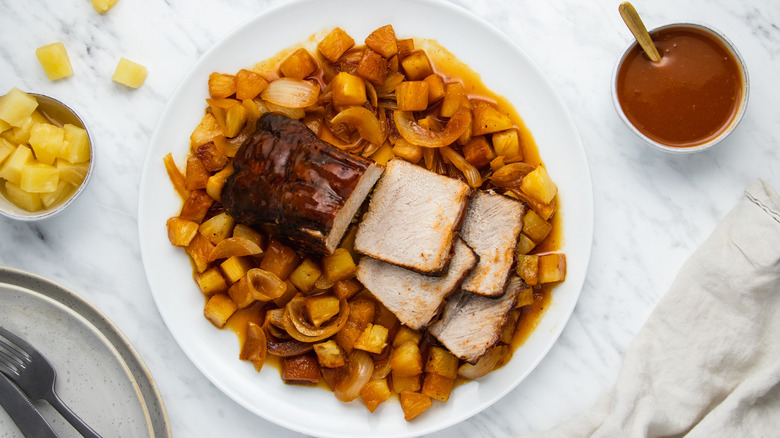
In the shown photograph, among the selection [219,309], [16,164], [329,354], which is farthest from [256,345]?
[16,164]

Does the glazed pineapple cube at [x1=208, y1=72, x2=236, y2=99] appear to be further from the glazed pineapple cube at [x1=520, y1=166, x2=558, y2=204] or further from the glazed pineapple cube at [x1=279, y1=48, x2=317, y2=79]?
the glazed pineapple cube at [x1=520, y1=166, x2=558, y2=204]

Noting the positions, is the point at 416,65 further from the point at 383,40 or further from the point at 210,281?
the point at 210,281

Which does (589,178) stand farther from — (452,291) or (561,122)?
(452,291)

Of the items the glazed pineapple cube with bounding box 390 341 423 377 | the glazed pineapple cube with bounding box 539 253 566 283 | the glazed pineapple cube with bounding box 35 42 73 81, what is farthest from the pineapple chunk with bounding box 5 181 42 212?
the glazed pineapple cube with bounding box 539 253 566 283

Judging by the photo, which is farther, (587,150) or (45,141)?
(587,150)

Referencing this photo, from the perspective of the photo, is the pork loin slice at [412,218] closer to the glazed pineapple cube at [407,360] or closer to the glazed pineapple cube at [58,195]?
the glazed pineapple cube at [407,360]

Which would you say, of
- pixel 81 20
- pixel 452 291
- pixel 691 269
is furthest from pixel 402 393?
pixel 81 20
